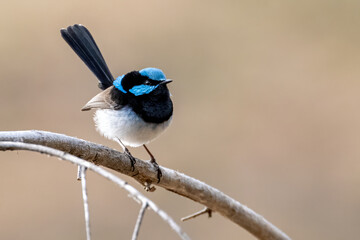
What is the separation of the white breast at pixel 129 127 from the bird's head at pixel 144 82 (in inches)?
5.5

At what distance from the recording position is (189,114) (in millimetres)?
6227

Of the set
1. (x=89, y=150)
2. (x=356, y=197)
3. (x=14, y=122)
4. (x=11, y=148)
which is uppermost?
(x=11, y=148)

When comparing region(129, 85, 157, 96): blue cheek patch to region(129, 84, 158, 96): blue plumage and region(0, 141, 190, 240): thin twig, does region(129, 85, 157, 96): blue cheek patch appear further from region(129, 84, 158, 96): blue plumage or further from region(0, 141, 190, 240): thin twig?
region(0, 141, 190, 240): thin twig

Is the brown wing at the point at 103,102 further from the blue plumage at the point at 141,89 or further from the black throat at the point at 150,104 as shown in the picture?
the blue plumage at the point at 141,89

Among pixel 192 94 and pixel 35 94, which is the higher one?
pixel 35 94

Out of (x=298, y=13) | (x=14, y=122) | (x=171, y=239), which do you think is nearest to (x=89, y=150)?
(x=171, y=239)

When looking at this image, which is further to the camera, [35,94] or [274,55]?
[274,55]

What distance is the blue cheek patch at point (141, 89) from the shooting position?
3.16 metres

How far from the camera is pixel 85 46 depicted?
3506mm

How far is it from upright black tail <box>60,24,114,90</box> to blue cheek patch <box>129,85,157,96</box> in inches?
18.8

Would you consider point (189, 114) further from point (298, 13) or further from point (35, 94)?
point (298, 13)

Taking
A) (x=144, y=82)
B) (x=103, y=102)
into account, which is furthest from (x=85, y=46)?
(x=144, y=82)

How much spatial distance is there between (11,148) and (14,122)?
3829 mm

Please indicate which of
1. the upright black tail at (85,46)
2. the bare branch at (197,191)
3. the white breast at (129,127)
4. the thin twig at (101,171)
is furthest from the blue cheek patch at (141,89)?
the thin twig at (101,171)
